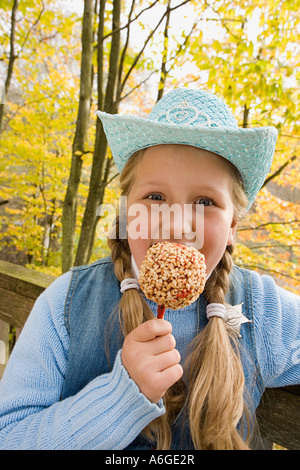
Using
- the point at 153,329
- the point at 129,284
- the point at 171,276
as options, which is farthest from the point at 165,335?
the point at 129,284

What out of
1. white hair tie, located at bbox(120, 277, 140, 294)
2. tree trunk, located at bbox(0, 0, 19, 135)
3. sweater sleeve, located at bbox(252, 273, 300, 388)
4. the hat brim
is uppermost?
tree trunk, located at bbox(0, 0, 19, 135)

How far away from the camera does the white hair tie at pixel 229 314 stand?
43.5 inches

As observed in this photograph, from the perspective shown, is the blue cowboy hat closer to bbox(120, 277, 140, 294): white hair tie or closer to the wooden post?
bbox(120, 277, 140, 294): white hair tie

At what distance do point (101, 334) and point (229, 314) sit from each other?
0.46m

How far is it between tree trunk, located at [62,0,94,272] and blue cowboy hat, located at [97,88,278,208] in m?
2.15

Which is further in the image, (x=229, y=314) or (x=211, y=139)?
(x=229, y=314)

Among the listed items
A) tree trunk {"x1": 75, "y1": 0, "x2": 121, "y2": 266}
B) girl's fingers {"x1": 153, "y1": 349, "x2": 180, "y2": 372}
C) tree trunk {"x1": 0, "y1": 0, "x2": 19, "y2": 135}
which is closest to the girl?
girl's fingers {"x1": 153, "y1": 349, "x2": 180, "y2": 372}

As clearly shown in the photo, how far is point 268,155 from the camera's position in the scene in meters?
1.06

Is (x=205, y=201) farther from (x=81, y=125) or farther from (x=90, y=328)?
(x=81, y=125)

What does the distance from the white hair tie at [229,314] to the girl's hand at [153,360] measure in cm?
29

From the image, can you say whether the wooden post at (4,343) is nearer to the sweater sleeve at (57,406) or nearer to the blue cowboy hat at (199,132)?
the sweater sleeve at (57,406)

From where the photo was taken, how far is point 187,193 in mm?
991

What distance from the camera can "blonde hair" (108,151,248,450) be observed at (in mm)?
963

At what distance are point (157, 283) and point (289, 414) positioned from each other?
696mm
